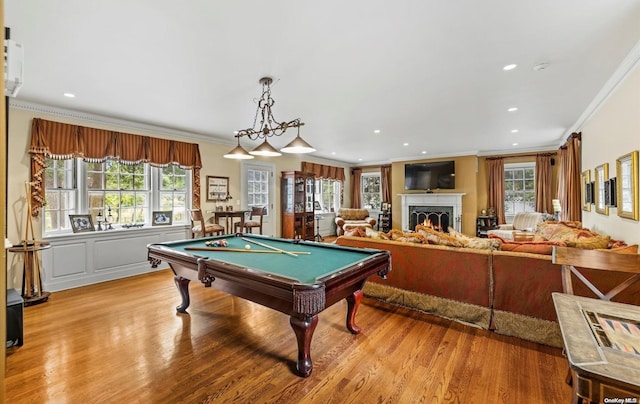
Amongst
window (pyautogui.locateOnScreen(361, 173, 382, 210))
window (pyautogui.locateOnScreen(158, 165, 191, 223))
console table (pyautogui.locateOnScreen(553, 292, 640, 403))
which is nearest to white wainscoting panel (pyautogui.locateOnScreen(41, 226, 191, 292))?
window (pyautogui.locateOnScreen(158, 165, 191, 223))

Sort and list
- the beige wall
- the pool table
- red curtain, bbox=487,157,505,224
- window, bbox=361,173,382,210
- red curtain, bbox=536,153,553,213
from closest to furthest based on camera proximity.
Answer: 1. the pool table
2. the beige wall
3. red curtain, bbox=536,153,553,213
4. red curtain, bbox=487,157,505,224
5. window, bbox=361,173,382,210

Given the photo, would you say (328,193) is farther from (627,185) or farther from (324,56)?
(627,185)

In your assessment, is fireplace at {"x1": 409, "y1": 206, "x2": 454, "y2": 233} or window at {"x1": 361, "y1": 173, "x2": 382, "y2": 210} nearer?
fireplace at {"x1": 409, "y1": 206, "x2": 454, "y2": 233}

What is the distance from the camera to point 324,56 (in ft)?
8.39

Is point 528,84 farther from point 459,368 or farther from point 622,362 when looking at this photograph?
point 622,362

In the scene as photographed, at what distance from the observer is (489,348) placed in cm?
245

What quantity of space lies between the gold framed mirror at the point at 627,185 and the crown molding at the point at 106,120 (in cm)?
603

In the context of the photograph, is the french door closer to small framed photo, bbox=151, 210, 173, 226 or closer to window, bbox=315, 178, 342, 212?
small framed photo, bbox=151, 210, 173, 226

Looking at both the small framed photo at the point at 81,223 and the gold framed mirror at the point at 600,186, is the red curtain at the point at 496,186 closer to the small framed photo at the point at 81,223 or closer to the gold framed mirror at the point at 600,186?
the gold framed mirror at the point at 600,186

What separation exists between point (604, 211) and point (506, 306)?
209cm

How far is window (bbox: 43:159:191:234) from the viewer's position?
13.4ft

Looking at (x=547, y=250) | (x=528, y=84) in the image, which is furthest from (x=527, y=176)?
(x=547, y=250)

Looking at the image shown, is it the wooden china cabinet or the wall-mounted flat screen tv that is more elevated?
the wall-mounted flat screen tv

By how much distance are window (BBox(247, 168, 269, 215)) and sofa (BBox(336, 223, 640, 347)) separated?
4112mm
